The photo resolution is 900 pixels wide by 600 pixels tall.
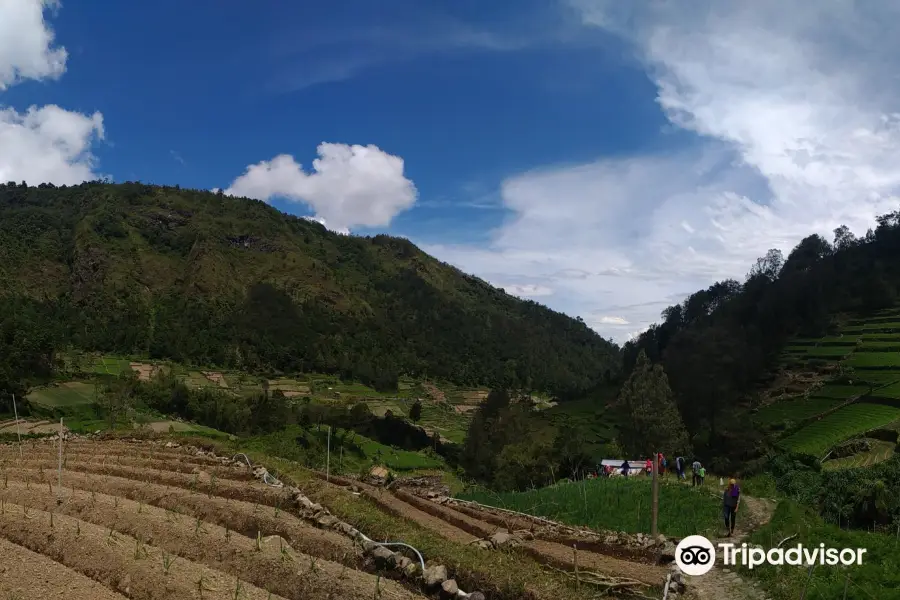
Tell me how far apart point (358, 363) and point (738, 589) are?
136 metres

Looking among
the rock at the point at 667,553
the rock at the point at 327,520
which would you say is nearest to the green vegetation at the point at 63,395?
the rock at the point at 327,520

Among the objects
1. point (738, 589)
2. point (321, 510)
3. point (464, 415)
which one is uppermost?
point (321, 510)

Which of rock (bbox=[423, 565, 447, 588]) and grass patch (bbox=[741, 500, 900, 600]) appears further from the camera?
rock (bbox=[423, 565, 447, 588])

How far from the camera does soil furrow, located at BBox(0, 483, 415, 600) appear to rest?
9883 millimetres

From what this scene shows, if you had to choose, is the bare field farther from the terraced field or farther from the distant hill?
the distant hill

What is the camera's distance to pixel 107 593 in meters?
9.12

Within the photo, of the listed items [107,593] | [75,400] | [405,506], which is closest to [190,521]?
[107,593]

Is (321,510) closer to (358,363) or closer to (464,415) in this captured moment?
(464,415)

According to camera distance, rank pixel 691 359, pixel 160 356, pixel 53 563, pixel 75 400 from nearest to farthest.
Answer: pixel 53 563 < pixel 75 400 < pixel 691 359 < pixel 160 356

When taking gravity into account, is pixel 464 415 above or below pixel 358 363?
below

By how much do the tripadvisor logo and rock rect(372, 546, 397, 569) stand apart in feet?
20.0

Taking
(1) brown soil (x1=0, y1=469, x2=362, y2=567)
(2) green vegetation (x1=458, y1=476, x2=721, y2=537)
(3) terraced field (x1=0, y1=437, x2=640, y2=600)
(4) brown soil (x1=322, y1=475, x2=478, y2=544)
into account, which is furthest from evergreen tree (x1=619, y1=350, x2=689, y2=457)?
(1) brown soil (x1=0, y1=469, x2=362, y2=567)

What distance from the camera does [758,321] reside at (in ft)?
280

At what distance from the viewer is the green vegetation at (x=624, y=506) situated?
17.1 m
